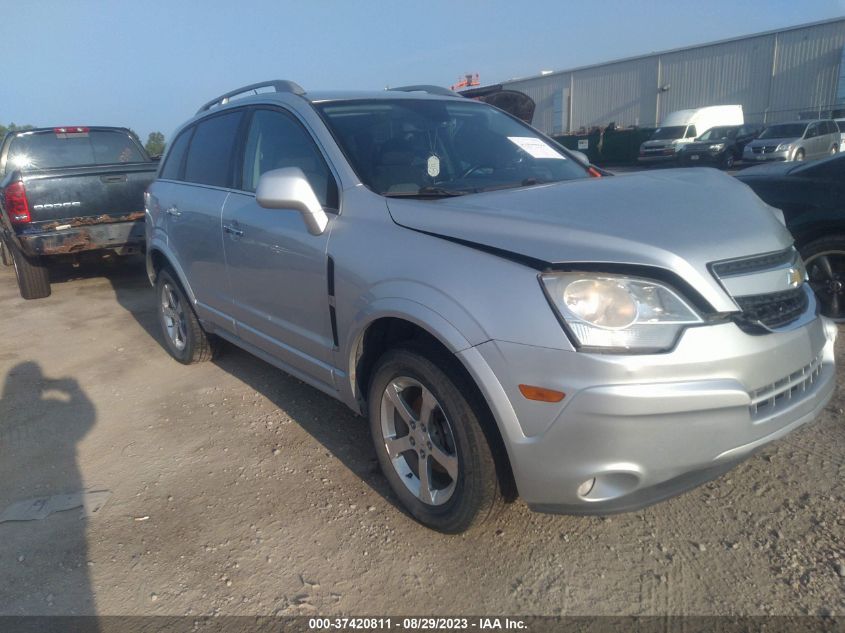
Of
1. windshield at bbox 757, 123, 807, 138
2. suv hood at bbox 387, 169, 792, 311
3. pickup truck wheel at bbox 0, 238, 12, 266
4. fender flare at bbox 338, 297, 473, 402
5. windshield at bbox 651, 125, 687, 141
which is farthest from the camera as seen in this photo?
windshield at bbox 651, 125, 687, 141

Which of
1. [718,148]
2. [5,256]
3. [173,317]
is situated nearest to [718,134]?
[718,148]

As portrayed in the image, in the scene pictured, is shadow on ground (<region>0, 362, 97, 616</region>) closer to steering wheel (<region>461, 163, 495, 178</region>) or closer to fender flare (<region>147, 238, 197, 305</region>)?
fender flare (<region>147, 238, 197, 305</region>)

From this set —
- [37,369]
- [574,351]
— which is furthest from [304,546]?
[37,369]

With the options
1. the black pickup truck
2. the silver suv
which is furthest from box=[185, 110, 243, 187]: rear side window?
the black pickup truck

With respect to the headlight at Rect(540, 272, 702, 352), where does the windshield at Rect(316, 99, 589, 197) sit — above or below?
above

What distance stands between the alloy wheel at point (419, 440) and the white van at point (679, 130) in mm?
24568

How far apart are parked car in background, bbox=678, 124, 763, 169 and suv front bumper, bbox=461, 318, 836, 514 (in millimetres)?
23787

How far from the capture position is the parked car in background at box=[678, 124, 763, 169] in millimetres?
23516

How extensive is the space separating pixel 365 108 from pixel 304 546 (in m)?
2.17

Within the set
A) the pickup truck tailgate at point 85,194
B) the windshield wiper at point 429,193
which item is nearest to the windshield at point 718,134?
the pickup truck tailgate at point 85,194

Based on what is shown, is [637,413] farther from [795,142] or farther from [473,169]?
[795,142]

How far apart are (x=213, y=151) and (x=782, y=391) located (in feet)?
11.6

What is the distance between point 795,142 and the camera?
21.0 metres

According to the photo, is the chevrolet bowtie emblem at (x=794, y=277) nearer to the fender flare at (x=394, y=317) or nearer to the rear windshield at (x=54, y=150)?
the fender flare at (x=394, y=317)
